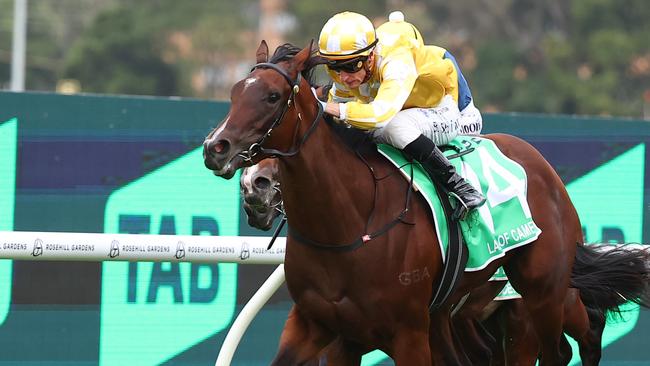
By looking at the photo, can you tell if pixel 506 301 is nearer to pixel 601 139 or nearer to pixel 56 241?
pixel 601 139

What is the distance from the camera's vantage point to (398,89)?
490cm

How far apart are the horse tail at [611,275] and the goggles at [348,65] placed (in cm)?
170

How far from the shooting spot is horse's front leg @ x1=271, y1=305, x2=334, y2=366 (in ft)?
16.3

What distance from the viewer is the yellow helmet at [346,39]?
4887 mm

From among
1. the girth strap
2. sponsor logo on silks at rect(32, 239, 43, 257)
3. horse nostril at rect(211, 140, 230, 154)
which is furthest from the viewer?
sponsor logo on silks at rect(32, 239, 43, 257)

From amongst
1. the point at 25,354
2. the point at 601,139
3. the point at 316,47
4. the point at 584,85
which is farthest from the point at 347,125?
the point at 584,85

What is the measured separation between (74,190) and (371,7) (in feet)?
109

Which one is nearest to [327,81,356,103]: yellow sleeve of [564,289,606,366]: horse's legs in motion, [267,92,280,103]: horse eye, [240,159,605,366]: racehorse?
[267,92,280,103]: horse eye

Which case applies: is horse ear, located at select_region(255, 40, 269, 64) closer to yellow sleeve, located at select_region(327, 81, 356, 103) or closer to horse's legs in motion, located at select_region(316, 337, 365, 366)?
yellow sleeve, located at select_region(327, 81, 356, 103)

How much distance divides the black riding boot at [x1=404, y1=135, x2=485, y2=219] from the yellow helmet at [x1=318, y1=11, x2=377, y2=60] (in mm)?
496

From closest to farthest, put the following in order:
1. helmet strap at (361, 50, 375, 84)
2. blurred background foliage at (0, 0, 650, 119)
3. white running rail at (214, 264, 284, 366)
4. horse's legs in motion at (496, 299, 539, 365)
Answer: helmet strap at (361, 50, 375, 84) < white running rail at (214, 264, 284, 366) < horse's legs in motion at (496, 299, 539, 365) < blurred background foliage at (0, 0, 650, 119)

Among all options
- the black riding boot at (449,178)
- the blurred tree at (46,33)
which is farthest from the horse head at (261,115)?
the blurred tree at (46,33)

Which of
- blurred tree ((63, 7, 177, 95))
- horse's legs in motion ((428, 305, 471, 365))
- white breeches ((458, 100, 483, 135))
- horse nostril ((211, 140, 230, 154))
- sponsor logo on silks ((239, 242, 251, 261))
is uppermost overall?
horse nostril ((211, 140, 230, 154))

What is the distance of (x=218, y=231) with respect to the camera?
6602 mm
